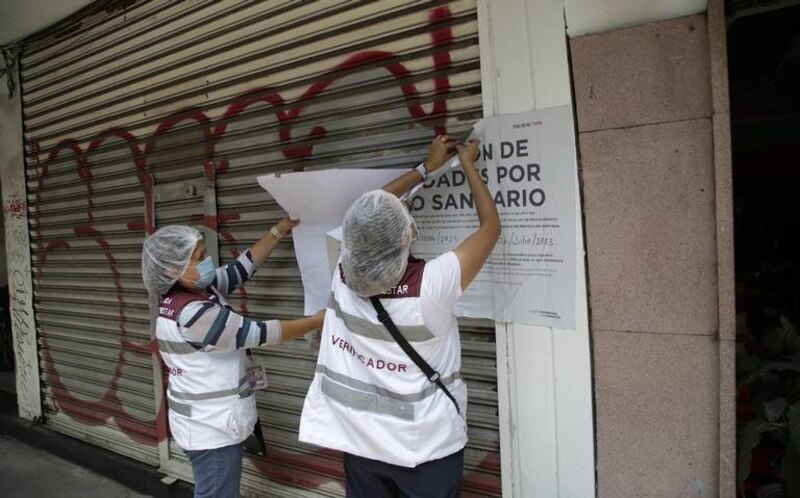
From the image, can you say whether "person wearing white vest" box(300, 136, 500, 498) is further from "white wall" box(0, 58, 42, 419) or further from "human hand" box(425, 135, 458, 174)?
"white wall" box(0, 58, 42, 419)

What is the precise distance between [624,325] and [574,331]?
0.66 ft

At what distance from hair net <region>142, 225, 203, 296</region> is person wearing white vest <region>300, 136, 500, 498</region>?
787 millimetres

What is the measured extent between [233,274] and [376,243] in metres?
1.31

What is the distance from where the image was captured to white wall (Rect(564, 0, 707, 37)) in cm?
191

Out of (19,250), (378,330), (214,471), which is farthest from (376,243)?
(19,250)

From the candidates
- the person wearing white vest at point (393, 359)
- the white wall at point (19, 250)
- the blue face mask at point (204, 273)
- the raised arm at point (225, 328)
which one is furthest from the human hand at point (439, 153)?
the white wall at point (19, 250)

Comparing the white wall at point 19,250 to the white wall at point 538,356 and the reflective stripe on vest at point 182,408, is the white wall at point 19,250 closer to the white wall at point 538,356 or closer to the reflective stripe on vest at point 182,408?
the reflective stripe on vest at point 182,408

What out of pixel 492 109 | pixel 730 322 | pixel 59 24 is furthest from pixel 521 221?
pixel 59 24

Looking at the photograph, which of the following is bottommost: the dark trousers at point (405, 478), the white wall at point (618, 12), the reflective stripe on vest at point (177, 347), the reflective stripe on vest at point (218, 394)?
the dark trousers at point (405, 478)

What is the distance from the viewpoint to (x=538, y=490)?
→ 233cm

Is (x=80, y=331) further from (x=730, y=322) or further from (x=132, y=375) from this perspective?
(x=730, y=322)

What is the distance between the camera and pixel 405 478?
6.05 feet

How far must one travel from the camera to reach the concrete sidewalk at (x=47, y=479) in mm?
4113

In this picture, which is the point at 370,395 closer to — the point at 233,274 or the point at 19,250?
the point at 233,274
